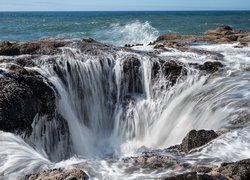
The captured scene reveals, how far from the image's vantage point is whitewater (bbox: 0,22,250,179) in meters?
12.3

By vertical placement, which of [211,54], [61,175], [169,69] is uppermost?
[211,54]

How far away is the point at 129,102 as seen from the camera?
15.1m

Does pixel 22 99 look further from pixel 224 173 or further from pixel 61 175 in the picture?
pixel 224 173

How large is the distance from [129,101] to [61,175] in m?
8.60

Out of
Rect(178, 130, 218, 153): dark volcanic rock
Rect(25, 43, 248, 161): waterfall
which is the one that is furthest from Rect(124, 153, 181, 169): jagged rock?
Rect(25, 43, 248, 161): waterfall

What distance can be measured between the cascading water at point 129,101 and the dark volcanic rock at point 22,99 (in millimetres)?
373

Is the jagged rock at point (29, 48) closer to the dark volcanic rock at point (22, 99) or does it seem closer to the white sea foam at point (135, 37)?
the dark volcanic rock at point (22, 99)

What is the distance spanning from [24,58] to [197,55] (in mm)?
7552

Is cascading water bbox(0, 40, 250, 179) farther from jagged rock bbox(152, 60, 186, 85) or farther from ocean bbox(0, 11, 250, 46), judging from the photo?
ocean bbox(0, 11, 250, 46)

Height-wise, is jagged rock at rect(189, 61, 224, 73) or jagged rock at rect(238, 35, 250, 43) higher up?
jagged rock at rect(238, 35, 250, 43)

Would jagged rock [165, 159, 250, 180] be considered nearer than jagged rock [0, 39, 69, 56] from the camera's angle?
Yes

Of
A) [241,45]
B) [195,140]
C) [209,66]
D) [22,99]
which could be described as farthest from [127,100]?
[241,45]

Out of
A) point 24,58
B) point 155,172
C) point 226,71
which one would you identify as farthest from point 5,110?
point 226,71

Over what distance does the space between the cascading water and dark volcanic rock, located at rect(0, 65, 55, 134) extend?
373 millimetres
